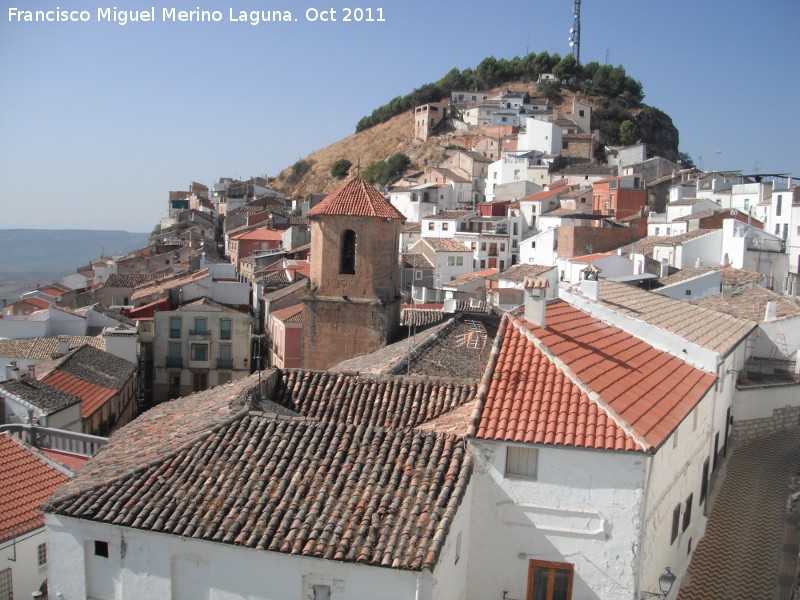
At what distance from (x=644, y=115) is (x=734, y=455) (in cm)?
8900

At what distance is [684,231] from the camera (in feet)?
153

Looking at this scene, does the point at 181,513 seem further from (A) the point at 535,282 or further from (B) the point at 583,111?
(B) the point at 583,111

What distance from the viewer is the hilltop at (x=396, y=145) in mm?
99688

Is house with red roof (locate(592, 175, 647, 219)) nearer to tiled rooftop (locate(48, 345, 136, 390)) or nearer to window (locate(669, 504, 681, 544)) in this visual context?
tiled rooftop (locate(48, 345, 136, 390))

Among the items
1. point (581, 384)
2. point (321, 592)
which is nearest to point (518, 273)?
point (581, 384)

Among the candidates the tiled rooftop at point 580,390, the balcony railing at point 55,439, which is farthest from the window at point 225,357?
the tiled rooftop at point 580,390

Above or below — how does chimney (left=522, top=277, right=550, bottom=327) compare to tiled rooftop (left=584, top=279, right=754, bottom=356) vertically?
above

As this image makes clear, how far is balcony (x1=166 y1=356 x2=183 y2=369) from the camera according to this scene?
125 feet

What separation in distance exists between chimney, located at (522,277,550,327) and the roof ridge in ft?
0.60

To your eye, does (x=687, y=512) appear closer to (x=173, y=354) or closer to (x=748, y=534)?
(x=748, y=534)

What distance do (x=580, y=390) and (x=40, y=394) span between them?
17.4m

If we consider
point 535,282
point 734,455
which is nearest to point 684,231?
point 734,455

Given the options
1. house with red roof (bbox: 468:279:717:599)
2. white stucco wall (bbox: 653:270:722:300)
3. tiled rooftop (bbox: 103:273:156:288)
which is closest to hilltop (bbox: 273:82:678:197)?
tiled rooftop (bbox: 103:273:156:288)

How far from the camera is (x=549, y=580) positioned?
33.2 feet
